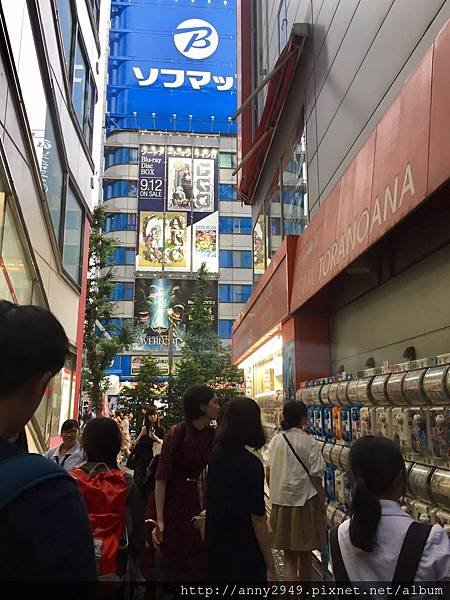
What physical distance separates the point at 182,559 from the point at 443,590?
6.14 ft

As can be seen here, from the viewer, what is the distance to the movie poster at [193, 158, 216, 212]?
122 ft

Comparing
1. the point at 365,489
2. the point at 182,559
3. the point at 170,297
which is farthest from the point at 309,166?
the point at 170,297

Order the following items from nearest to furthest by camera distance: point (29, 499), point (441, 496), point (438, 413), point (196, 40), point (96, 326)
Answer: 1. point (29, 499)
2. point (441, 496)
3. point (438, 413)
4. point (96, 326)
5. point (196, 40)

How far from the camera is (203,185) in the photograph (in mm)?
37438

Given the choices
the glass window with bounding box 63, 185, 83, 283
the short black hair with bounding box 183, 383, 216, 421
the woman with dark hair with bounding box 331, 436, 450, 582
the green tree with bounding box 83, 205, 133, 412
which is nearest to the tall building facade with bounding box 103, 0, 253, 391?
the green tree with bounding box 83, 205, 133, 412

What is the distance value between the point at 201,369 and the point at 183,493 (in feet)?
49.2

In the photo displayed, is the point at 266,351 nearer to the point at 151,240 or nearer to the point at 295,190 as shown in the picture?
the point at 295,190

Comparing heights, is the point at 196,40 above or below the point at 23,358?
above

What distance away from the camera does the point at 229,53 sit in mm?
41688

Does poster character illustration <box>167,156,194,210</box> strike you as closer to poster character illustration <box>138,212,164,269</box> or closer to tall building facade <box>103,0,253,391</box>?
tall building facade <box>103,0,253,391</box>

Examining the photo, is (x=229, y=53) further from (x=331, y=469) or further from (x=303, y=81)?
(x=331, y=469)

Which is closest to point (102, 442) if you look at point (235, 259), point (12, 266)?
point (12, 266)

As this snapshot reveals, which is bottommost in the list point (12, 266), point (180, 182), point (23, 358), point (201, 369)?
point (23, 358)

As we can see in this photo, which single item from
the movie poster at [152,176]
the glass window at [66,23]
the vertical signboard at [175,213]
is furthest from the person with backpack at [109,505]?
the movie poster at [152,176]
